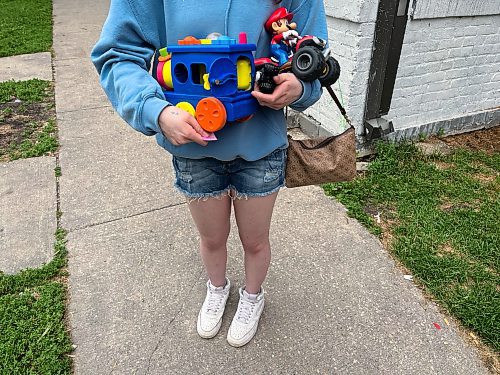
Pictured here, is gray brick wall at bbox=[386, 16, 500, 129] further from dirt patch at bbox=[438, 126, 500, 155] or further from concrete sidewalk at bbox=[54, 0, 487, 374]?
concrete sidewalk at bbox=[54, 0, 487, 374]

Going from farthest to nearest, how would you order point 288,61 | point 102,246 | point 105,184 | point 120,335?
point 105,184
point 102,246
point 120,335
point 288,61

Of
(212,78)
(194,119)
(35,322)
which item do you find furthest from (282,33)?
(35,322)

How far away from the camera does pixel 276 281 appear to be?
246cm

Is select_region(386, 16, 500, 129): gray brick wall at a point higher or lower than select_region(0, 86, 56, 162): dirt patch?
higher

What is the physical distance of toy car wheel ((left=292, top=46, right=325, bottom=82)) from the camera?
1346 millimetres

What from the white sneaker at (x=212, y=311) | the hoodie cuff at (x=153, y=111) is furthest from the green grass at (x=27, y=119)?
the hoodie cuff at (x=153, y=111)

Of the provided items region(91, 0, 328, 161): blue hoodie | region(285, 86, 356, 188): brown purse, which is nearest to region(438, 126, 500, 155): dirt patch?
region(285, 86, 356, 188): brown purse

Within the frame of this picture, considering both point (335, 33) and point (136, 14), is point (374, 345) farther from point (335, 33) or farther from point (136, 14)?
point (335, 33)

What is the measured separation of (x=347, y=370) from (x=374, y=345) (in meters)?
0.20

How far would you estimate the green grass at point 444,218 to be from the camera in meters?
2.32

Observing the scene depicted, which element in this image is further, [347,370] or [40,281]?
[40,281]

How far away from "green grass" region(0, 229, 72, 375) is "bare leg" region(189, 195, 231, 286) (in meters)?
0.75

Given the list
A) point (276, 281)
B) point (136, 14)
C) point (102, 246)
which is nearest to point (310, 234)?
point (276, 281)

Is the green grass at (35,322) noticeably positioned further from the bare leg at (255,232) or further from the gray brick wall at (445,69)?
the gray brick wall at (445,69)
